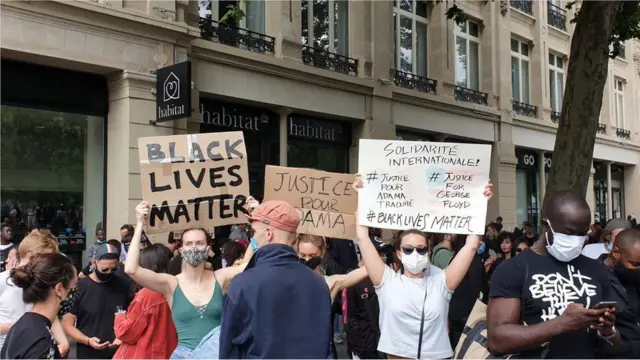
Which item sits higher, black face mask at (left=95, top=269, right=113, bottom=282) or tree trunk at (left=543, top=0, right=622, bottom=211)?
tree trunk at (left=543, top=0, right=622, bottom=211)

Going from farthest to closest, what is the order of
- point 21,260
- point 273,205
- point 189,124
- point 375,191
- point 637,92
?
point 637,92, point 189,124, point 21,260, point 375,191, point 273,205

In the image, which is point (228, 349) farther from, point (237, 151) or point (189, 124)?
point (189, 124)

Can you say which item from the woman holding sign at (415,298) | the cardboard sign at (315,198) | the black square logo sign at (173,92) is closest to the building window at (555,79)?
the black square logo sign at (173,92)

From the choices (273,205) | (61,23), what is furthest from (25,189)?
(273,205)

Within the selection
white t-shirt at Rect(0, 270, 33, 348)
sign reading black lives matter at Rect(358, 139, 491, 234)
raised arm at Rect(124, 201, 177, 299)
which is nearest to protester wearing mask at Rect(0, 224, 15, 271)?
white t-shirt at Rect(0, 270, 33, 348)

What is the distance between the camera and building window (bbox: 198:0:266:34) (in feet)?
44.7

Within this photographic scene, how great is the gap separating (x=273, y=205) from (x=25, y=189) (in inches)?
360

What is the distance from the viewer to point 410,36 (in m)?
19.1

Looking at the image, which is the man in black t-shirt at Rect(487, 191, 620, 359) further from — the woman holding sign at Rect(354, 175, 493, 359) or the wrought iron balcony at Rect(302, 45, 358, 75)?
the wrought iron balcony at Rect(302, 45, 358, 75)

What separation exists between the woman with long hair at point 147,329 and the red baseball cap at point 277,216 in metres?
1.46

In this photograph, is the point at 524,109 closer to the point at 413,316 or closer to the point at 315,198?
the point at 315,198

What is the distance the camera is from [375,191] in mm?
4613

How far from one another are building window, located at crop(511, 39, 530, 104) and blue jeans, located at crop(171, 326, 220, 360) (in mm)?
21421

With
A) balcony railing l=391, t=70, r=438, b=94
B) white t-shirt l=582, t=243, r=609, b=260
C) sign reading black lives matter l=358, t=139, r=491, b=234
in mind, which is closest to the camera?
sign reading black lives matter l=358, t=139, r=491, b=234
